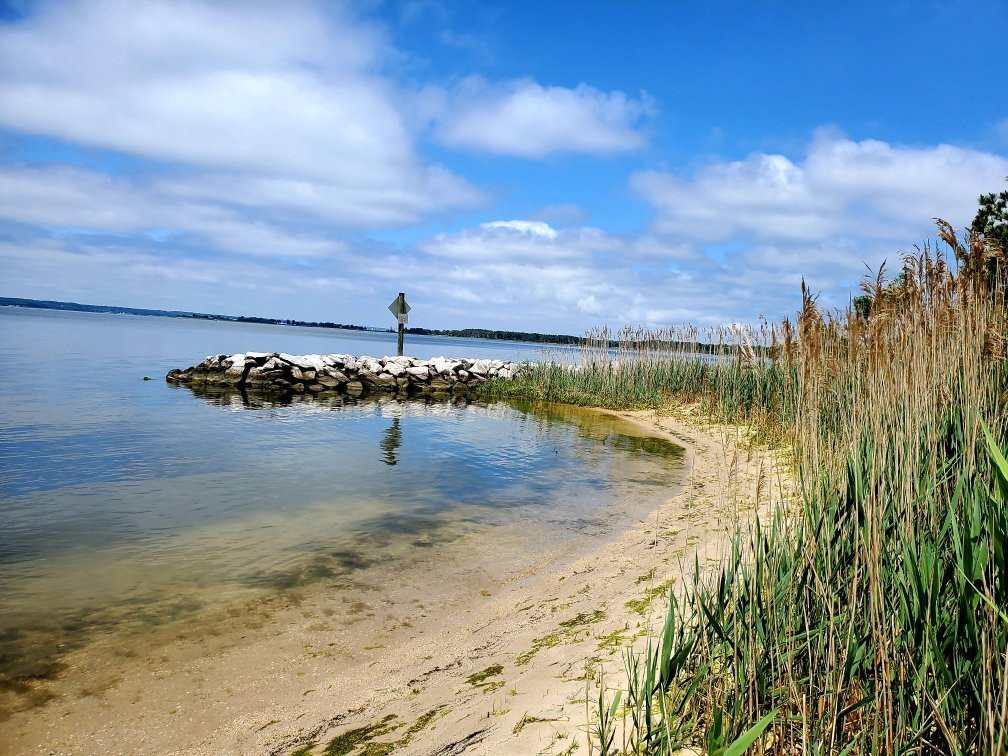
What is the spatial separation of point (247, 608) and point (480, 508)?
11.0 ft

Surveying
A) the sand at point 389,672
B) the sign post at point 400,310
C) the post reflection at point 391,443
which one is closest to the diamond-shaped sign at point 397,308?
the sign post at point 400,310

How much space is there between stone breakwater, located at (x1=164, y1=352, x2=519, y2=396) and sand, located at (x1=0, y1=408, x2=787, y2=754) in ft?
57.0

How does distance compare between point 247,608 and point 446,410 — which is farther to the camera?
point 446,410

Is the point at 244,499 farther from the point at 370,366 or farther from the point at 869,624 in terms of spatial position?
the point at 370,366

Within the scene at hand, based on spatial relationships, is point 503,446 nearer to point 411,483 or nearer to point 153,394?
point 411,483

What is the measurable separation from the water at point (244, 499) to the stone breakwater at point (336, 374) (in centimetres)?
528

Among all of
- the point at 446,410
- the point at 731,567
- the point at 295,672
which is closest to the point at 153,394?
the point at 446,410

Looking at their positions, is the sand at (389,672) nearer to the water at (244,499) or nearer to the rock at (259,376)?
the water at (244,499)

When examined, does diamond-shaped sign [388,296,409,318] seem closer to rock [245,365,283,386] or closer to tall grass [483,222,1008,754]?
rock [245,365,283,386]

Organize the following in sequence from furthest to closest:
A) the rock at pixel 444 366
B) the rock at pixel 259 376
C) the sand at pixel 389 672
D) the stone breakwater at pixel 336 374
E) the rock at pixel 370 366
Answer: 1. the rock at pixel 444 366
2. the rock at pixel 370 366
3. the rock at pixel 259 376
4. the stone breakwater at pixel 336 374
5. the sand at pixel 389 672

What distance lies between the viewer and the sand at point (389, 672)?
283cm

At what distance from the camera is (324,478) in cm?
880

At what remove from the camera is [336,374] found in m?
22.0

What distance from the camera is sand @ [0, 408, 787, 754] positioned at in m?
2.83
